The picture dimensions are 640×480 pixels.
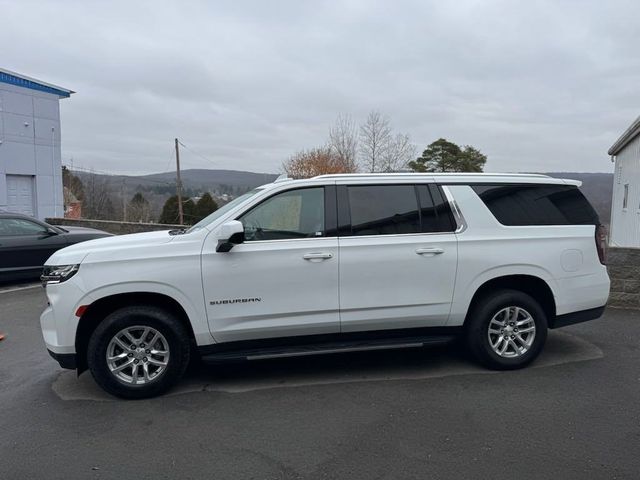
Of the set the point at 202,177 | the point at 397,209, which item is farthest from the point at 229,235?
the point at 202,177

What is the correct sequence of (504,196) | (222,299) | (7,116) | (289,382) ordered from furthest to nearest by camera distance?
1. (7,116)
2. (504,196)
3. (289,382)
4. (222,299)

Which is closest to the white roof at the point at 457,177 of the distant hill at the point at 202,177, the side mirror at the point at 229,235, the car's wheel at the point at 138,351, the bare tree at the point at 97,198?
the side mirror at the point at 229,235

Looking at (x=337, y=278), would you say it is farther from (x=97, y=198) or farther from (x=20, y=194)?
(x=97, y=198)

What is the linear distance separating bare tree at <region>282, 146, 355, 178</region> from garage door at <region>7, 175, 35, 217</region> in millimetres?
9997

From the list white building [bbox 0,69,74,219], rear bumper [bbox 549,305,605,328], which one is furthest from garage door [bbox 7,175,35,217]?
rear bumper [bbox 549,305,605,328]

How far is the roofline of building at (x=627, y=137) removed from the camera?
1733 cm

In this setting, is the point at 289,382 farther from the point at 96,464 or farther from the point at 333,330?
the point at 96,464

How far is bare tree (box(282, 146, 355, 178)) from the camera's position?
20.5 m

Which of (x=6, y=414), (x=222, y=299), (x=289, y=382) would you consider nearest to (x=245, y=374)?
(x=289, y=382)

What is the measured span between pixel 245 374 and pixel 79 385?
1510mm

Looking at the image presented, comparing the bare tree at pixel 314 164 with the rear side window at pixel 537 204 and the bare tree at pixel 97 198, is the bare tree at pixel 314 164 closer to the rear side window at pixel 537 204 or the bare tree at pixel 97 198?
the rear side window at pixel 537 204

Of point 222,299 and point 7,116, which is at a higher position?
point 7,116

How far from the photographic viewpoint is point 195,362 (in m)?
5.24

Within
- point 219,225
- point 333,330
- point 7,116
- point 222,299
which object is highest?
point 7,116
